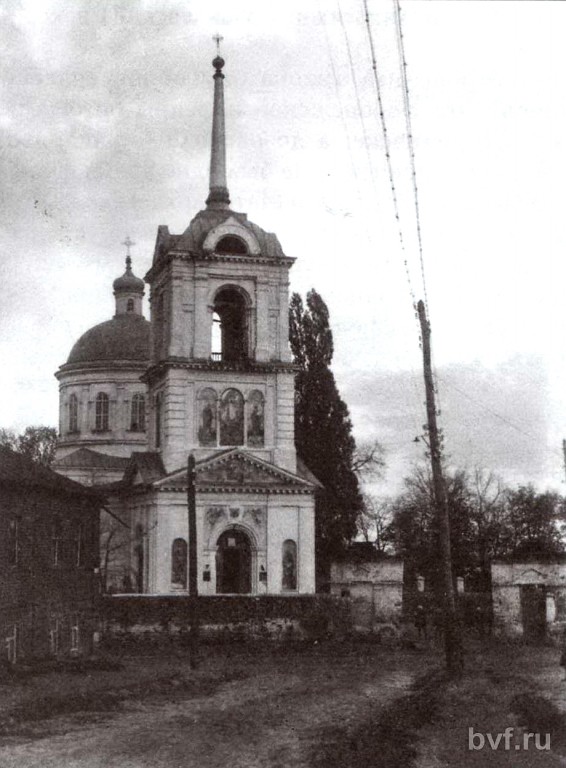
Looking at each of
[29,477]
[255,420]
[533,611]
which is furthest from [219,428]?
[29,477]

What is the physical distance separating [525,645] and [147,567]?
50.5ft

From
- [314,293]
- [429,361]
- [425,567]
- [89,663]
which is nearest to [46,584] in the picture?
[89,663]

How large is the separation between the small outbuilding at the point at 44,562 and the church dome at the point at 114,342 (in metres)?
25.7

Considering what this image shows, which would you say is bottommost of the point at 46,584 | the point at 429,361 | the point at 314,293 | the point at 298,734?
the point at 298,734

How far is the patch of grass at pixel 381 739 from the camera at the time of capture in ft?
51.9

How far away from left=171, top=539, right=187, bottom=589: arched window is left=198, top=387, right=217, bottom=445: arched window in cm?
437

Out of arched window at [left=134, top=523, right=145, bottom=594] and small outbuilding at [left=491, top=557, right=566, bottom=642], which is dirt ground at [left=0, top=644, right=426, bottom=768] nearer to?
small outbuilding at [left=491, top=557, right=566, bottom=642]

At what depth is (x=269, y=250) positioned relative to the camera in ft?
158

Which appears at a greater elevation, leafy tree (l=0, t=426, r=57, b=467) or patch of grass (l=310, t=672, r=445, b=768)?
leafy tree (l=0, t=426, r=57, b=467)

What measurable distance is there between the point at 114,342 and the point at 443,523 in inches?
1441

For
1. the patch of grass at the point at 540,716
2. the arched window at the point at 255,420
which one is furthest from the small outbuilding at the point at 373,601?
the patch of grass at the point at 540,716

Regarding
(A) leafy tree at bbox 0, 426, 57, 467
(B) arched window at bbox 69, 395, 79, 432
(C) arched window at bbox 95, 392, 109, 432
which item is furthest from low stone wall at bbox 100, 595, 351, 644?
(A) leafy tree at bbox 0, 426, 57, 467

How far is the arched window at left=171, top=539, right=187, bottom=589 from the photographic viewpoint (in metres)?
44.7

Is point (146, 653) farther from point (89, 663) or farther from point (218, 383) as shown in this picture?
point (218, 383)
